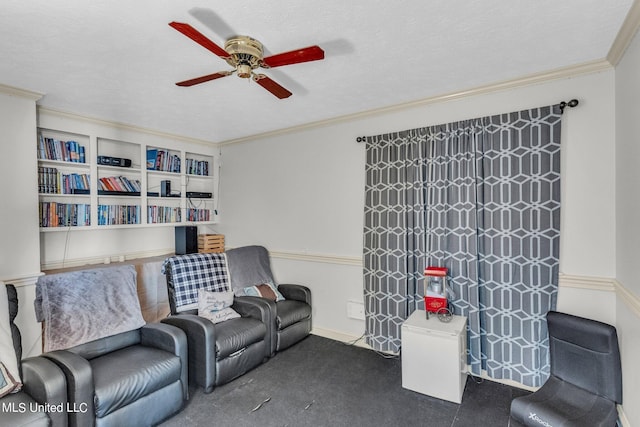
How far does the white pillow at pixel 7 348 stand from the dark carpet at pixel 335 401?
0.93 m

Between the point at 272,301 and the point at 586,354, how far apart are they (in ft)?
8.11

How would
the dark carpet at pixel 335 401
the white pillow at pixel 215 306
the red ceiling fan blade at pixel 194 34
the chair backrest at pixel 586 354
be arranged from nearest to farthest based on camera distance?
the red ceiling fan blade at pixel 194 34, the chair backrest at pixel 586 354, the dark carpet at pixel 335 401, the white pillow at pixel 215 306

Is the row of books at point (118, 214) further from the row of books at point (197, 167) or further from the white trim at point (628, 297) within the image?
the white trim at point (628, 297)

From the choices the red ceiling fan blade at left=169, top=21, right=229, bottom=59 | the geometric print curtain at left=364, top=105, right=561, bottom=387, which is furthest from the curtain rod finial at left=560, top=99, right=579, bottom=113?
the red ceiling fan blade at left=169, top=21, right=229, bottom=59

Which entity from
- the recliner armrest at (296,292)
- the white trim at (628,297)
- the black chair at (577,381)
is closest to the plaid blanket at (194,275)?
the recliner armrest at (296,292)

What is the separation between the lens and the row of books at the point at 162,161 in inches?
154

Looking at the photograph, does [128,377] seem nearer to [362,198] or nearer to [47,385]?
[47,385]

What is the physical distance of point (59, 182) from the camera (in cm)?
314

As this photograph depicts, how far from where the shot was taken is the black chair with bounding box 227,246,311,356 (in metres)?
3.13

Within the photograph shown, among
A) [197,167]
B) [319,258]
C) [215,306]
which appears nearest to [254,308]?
[215,306]

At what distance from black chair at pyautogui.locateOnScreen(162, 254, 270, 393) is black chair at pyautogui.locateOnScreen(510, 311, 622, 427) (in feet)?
6.53

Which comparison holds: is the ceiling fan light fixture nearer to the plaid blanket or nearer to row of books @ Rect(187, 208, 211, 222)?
the plaid blanket

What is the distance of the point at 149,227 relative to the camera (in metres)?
3.97

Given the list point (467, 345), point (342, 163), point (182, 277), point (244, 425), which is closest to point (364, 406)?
point (244, 425)
